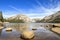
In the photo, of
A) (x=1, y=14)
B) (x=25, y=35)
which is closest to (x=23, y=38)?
(x=25, y=35)

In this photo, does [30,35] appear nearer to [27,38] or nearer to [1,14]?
[27,38]

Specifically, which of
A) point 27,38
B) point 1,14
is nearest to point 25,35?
point 27,38

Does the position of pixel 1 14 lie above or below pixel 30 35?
above

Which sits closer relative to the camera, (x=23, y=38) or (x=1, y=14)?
(x=23, y=38)

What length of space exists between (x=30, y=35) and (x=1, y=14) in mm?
162565

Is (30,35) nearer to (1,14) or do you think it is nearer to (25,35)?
(25,35)

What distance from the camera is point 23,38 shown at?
2511 cm

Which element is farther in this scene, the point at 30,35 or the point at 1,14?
the point at 1,14

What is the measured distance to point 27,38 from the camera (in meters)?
24.2

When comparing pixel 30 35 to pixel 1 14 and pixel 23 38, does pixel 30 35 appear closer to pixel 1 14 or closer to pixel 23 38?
pixel 23 38

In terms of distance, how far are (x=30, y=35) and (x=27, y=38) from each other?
118 centimetres

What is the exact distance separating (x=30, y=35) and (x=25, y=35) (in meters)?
1.24

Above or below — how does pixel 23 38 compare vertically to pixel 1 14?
below

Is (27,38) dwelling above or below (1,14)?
below
